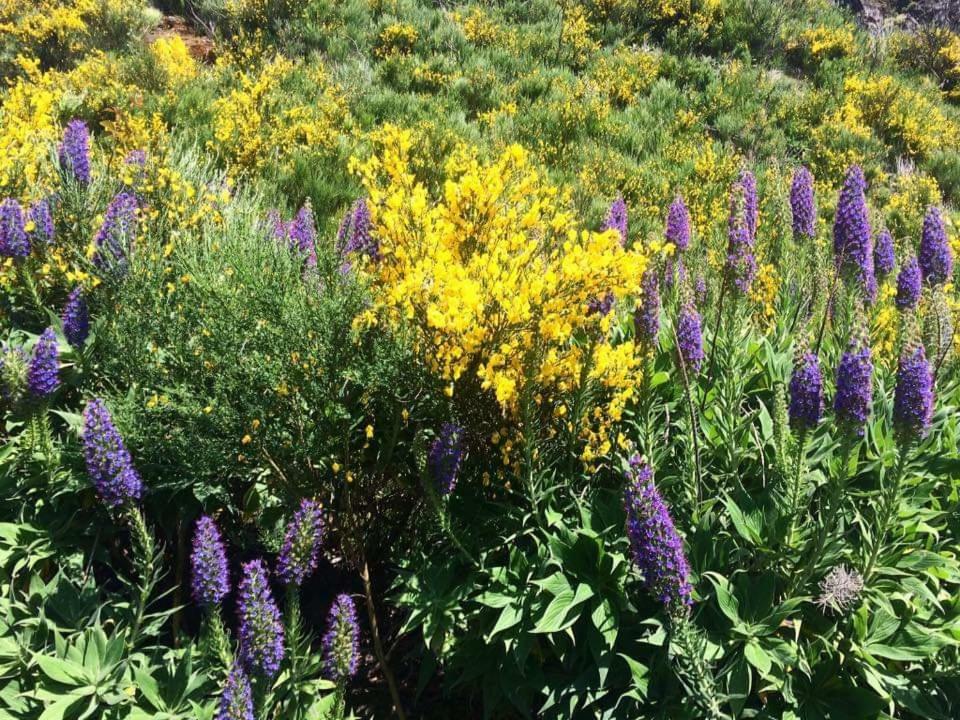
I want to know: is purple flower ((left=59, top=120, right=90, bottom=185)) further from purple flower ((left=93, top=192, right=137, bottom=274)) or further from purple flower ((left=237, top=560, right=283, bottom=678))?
purple flower ((left=237, top=560, right=283, bottom=678))

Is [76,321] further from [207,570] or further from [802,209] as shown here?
[802,209]

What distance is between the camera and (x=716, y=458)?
8.14ft

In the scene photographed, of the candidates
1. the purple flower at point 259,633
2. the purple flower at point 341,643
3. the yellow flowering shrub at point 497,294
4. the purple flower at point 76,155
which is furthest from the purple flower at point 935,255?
the purple flower at point 76,155

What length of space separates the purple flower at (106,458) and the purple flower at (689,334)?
1763 millimetres

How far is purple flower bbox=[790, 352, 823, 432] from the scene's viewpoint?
1.72 meters

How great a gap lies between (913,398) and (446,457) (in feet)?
4.18

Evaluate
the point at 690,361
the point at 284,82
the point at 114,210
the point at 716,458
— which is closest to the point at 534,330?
the point at 690,361

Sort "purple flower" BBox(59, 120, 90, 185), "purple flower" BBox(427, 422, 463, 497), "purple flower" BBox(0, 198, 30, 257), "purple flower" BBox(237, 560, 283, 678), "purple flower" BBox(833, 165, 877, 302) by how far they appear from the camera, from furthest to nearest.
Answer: "purple flower" BBox(59, 120, 90, 185), "purple flower" BBox(0, 198, 30, 257), "purple flower" BBox(833, 165, 877, 302), "purple flower" BBox(427, 422, 463, 497), "purple flower" BBox(237, 560, 283, 678)

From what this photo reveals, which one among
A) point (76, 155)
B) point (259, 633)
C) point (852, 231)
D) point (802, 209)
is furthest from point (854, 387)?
point (76, 155)

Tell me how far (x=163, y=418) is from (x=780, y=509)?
2222 millimetres

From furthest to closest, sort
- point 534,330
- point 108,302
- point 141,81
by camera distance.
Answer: point 141,81 → point 108,302 → point 534,330

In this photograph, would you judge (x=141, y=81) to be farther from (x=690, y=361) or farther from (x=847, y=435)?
(x=847, y=435)

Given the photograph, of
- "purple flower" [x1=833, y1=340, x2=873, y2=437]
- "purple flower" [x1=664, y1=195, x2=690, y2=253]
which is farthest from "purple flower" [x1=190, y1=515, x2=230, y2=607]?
"purple flower" [x1=664, y1=195, x2=690, y2=253]

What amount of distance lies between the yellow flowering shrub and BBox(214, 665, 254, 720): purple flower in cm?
101
